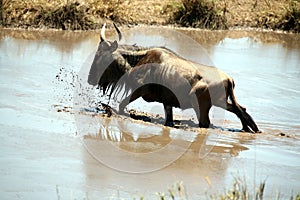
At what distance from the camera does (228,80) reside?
1037cm

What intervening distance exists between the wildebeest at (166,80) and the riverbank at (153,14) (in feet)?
23.9

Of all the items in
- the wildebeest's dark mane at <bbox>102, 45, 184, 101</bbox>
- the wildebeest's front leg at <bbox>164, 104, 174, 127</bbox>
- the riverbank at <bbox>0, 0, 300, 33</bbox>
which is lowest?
the wildebeest's front leg at <bbox>164, 104, 174, 127</bbox>

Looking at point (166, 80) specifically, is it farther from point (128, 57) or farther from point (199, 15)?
point (199, 15)

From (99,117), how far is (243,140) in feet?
6.95

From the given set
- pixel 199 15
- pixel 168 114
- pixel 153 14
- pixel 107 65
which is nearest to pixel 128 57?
pixel 107 65

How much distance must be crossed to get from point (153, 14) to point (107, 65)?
9.68 metres

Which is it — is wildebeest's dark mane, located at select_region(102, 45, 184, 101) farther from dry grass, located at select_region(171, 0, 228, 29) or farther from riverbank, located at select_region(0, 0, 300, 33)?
dry grass, located at select_region(171, 0, 228, 29)

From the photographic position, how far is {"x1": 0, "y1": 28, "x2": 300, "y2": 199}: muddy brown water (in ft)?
22.8

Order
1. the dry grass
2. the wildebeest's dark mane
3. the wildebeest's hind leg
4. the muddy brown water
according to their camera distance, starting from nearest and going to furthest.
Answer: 1. the muddy brown water
2. the wildebeest's hind leg
3. the wildebeest's dark mane
4. the dry grass

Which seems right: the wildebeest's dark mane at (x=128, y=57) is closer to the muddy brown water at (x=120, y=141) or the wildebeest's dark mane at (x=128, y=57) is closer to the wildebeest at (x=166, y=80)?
the wildebeest at (x=166, y=80)

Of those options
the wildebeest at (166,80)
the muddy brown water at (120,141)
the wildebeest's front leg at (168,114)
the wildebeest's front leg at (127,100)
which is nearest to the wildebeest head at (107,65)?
the wildebeest at (166,80)

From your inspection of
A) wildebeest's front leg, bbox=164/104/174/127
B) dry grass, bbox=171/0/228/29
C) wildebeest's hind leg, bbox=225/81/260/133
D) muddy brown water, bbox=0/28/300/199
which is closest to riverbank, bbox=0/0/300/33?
dry grass, bbox=171/0/228/29

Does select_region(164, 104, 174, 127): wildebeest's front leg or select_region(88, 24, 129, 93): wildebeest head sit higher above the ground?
select_region(88, 24, 129, 93): wildebeest head

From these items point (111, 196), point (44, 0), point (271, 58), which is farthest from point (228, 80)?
point (44, 0)
